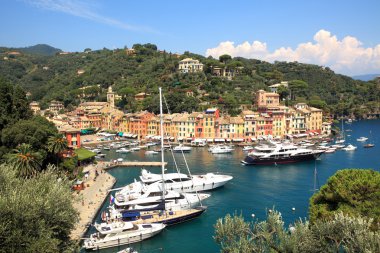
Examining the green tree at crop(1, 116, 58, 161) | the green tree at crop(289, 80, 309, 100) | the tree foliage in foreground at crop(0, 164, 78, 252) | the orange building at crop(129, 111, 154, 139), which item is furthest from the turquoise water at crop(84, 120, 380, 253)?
the green tree at crop(289, 80, 309, 100)

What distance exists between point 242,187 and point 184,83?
61.3 meters

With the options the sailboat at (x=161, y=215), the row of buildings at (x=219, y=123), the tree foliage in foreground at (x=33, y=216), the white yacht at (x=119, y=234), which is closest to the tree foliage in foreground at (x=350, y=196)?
the sailboat at (x=161, y=215)

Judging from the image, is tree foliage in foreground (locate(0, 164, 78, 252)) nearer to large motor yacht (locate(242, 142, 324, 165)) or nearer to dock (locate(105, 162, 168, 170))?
dock (locate(105, 162, 168, 170))

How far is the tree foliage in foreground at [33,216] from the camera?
13.6 m

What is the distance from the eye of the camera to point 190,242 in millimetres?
23641

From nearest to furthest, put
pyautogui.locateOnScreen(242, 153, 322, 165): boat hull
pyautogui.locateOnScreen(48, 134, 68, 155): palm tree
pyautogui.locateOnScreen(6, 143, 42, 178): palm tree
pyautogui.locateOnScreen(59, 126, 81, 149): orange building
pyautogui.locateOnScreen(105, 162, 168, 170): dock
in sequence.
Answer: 1. pyautogui.locateOnScreen(6, 143, 42, 178): palm tree
2. pyautogui.locateOnScreen(48, 134, 68, 155): palm tree
3. pyautogui.locateOnScreen(105, 162, 168, 170): dock
4. pyautogui.locateOnScreen(242, 153, 322, 165): boat hull
5. pyautogui.locateOnScreen(59, 126, 81, 149): orange building

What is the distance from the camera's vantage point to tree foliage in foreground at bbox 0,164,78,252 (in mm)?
13617

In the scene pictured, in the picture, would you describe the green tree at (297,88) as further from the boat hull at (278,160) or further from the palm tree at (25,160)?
the palm tree at (25,160)

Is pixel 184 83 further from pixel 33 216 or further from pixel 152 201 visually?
pixel 33 216

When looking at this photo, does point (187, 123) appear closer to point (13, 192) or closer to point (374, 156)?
point (374, 156)

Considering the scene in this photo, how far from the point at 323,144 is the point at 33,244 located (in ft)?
183

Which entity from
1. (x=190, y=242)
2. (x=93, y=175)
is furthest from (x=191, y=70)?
(x=190, y=242)

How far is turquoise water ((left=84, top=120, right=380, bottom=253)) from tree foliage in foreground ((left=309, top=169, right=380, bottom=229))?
263 inches

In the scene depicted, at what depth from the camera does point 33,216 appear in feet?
47.0
